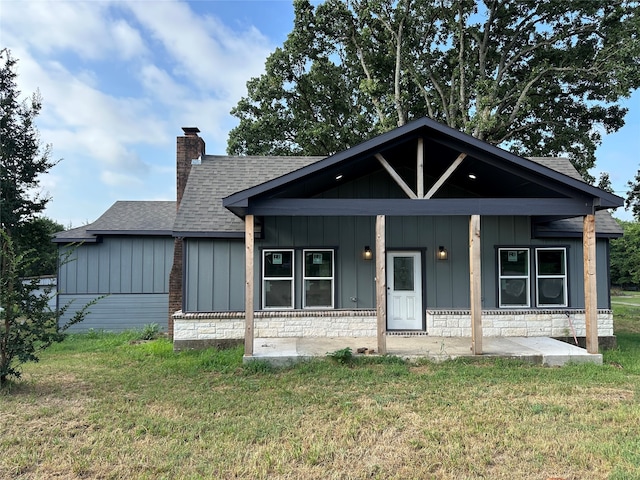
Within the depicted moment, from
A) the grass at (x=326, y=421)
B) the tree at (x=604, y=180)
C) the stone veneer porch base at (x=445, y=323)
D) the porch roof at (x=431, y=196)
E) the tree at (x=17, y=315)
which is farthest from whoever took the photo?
the tree at (x=604, y=180)

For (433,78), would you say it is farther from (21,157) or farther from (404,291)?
(21,157)

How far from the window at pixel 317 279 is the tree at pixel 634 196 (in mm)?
24003

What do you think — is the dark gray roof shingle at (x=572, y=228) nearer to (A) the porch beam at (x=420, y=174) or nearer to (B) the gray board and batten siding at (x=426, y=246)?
(B) the gray board and batten siding at (x=426, y=246)

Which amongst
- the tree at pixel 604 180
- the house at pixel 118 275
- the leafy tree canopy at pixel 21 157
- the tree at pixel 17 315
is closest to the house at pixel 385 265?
the house at pixel 118 275

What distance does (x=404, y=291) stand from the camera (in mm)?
8953

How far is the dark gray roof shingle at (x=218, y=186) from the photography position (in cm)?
842

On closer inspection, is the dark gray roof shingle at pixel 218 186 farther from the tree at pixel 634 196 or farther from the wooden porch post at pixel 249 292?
the tree at pixel 634 196

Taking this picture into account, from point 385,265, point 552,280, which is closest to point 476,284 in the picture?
point 385,265

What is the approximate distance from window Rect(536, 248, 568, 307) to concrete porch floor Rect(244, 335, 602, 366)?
39.2 inches

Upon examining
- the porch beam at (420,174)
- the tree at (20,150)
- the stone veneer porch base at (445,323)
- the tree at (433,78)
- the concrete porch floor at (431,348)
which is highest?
the tree at (433,78)

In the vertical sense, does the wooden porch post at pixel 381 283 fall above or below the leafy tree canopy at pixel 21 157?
below

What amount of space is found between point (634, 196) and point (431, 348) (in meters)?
24.4

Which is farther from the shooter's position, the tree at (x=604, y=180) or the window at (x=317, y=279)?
the tree at (x=604, y=180)

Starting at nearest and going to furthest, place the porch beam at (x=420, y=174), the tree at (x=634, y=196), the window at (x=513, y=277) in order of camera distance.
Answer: the porch beam at (x=420, y=174)
the window at (x=513, y=277)
the tree at (x=634, y=196)
